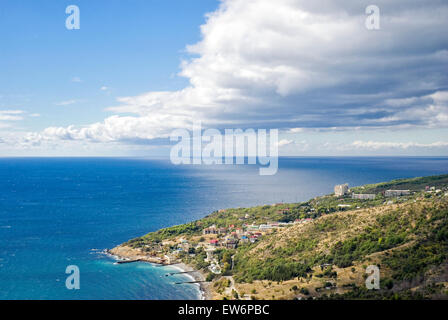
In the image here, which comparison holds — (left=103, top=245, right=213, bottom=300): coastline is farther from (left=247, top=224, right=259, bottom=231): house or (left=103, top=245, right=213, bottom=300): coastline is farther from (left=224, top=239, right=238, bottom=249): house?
(left=247, top=224, right=259, bottom=231): house

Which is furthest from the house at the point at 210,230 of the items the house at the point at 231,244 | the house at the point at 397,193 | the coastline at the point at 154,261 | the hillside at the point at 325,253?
the house at the point at 397,193

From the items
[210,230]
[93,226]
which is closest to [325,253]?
[210,230]

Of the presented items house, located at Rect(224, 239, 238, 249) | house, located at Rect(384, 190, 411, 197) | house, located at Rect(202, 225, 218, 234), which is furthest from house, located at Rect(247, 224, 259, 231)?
house, located at Rect(384, 190, 411, 197)

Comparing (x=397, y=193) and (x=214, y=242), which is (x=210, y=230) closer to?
(x=214, y=242)

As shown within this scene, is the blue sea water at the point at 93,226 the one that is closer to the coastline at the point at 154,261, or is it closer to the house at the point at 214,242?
the coastline at the point at 154,261
